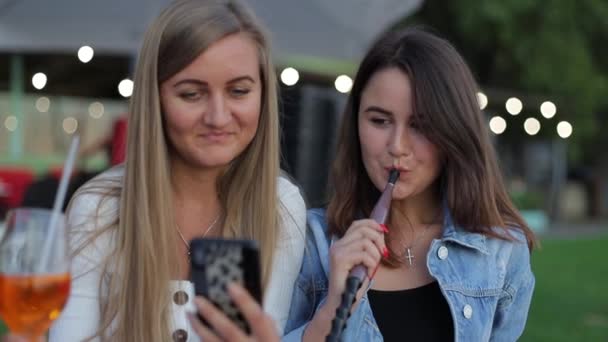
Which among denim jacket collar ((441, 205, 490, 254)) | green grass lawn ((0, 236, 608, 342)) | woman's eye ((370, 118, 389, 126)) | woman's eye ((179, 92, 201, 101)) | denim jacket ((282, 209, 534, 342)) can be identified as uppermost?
woman's eye ((179, 92, 201, 101))

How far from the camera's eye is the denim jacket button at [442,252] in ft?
6.92

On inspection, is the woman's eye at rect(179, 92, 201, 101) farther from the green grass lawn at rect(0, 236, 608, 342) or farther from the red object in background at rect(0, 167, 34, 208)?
the red object in background at rect(0, 167, 34, 208)

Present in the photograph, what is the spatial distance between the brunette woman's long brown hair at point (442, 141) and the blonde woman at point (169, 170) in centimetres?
30

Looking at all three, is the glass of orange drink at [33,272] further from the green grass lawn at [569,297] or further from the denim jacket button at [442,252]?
the green grass lawn at [569,297]

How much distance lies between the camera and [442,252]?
6.95 ft

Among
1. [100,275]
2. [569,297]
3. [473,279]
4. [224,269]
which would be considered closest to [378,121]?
[473,279]

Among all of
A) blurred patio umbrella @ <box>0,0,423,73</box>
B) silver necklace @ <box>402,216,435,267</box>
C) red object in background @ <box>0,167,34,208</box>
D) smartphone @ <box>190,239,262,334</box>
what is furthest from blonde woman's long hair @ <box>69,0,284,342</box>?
red object in background @ <box>0,167,34,208</box>

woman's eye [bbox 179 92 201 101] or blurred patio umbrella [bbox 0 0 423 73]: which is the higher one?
blurred patio umbrella [bbox 0 0 423 73]

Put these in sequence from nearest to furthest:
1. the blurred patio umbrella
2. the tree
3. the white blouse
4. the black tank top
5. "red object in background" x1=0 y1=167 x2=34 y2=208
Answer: the white blouse, the black tank top, the blurred patio umbrella, "red object in background" x1=0 y1=167 x2=34 y2=208, the tree

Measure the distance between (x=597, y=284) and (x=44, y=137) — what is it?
26.0 ft

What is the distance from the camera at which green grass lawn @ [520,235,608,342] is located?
632 centimetres

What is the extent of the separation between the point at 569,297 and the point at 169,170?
22.4ft

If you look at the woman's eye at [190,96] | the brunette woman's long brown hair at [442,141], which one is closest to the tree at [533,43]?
the brunette woman's long brown hair at [442,141]

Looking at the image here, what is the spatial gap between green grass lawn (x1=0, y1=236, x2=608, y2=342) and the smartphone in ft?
16.0
